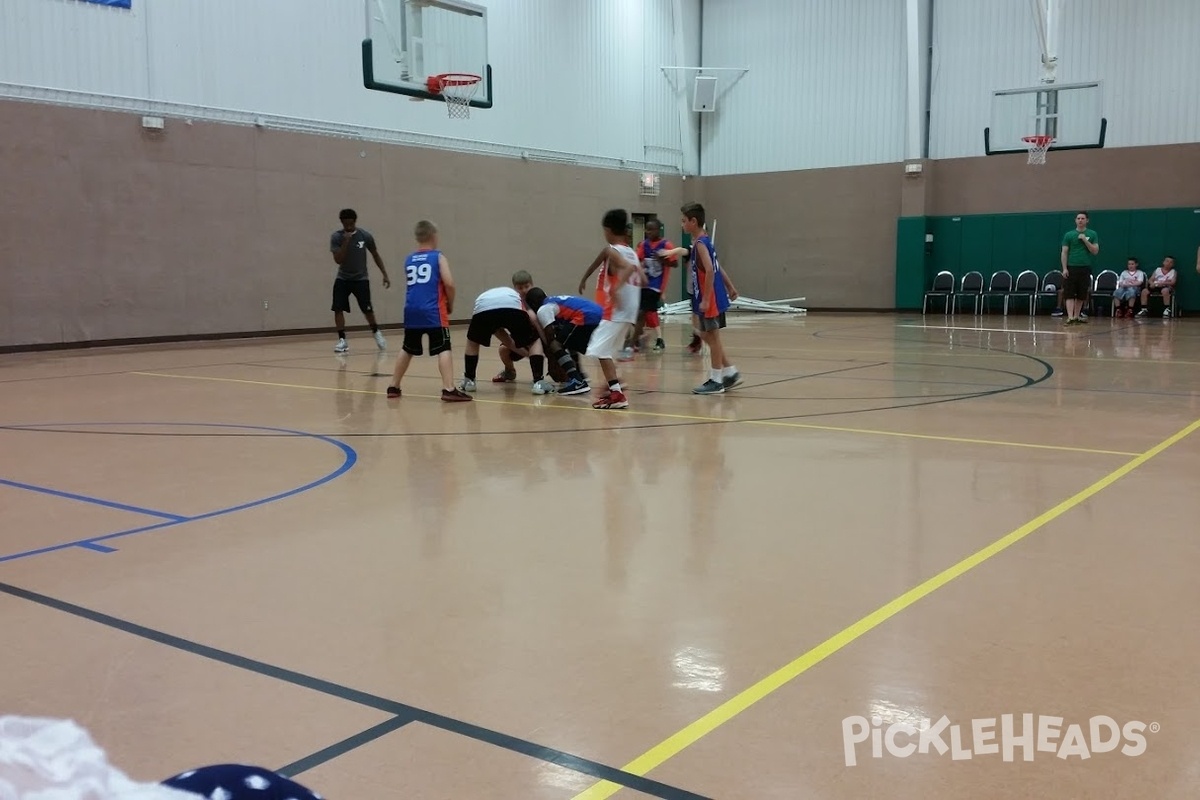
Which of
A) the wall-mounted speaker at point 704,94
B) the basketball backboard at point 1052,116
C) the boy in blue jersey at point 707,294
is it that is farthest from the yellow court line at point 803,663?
the wall-mounted speaker at point 704,94

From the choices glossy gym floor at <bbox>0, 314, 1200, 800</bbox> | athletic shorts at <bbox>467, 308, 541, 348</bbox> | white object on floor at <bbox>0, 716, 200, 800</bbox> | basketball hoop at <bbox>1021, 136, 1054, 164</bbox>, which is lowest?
glossy gym floor at <bbox>0, 314, 1200, 800</bbox>

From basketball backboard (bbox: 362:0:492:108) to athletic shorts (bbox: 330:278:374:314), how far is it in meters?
3.08

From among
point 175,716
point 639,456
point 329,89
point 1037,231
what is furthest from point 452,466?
point 1037,231

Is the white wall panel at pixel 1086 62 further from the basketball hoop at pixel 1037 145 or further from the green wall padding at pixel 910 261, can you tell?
the basketball hoop at pixel 1037 145

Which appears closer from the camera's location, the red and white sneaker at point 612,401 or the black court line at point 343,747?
the black court line at point 343,747

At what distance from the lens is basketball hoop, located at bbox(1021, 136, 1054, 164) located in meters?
18.3

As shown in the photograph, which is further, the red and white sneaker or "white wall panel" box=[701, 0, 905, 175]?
"white wall panel" box=[701, 0, 905, 175]

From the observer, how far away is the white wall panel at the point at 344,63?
14.0 metres

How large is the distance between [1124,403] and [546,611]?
20.3 feet

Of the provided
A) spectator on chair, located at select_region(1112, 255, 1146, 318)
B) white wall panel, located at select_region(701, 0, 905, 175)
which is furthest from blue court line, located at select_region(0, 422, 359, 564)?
white wall panel, located at select_region(701, 0, 905, 175)

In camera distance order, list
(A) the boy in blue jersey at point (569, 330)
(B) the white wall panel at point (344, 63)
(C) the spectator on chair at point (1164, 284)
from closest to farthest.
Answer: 1. (A) the boy in blue jersey at point (569, 330)
2. (B) the white wall panel at point (344, 63)
3. (C) the spectator on chair at point (1164, 284)

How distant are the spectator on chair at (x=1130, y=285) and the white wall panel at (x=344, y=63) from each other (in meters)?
10.8

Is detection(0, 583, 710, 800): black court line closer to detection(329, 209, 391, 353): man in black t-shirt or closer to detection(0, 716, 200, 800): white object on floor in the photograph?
detection(0, 716, 200, 800): white object on floor

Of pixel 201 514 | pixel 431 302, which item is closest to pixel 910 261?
pixel 431 302
